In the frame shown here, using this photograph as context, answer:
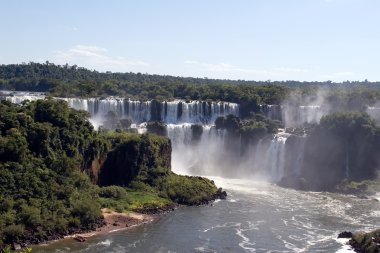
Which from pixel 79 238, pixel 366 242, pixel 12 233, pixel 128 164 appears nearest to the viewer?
pixel 12 233

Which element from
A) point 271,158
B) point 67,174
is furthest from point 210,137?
point 67,174

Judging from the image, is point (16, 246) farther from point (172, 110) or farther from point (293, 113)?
point (293, 113)

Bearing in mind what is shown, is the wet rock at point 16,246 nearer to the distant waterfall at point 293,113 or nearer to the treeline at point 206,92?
the treeline at point 206,92

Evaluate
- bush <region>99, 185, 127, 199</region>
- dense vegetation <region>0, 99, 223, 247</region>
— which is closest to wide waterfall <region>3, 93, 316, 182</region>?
dense vegetation <region>0, 99, 223, 247</region>

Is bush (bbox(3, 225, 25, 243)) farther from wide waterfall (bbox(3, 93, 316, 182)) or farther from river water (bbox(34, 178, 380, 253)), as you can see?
wide waterfall (bbox(3, 93, 316, 182))

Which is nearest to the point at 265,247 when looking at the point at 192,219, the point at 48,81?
the point at 192,219

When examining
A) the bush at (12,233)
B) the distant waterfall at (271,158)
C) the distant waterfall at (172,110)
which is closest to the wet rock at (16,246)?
the bush at (12,233)
